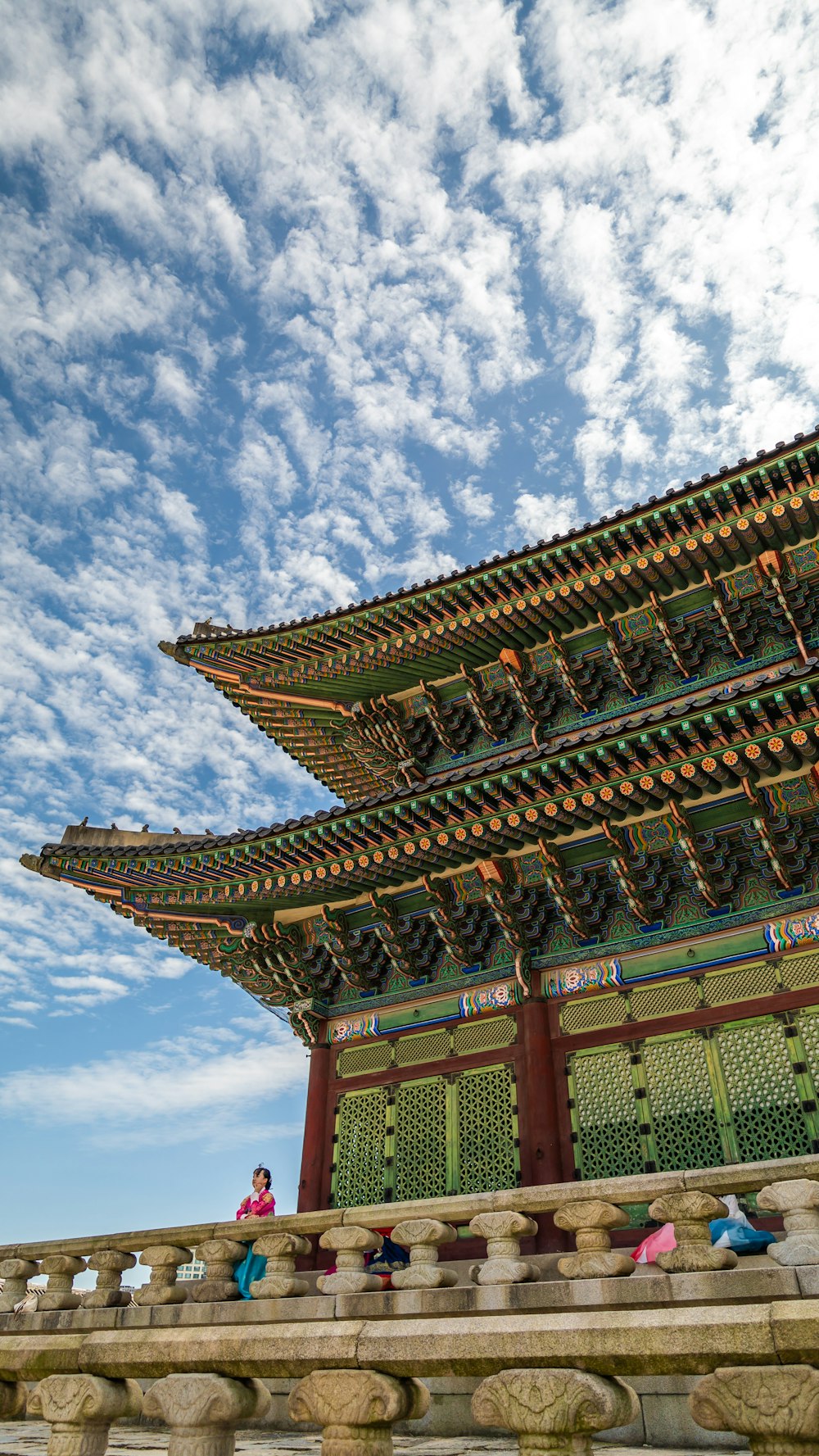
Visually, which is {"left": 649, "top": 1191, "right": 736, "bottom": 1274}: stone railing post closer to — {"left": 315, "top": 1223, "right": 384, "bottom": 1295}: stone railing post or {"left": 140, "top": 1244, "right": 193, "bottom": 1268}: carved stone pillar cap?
{"left": 315, "top": 1223, "right": 384, "bottom": 1295}: stone railing post

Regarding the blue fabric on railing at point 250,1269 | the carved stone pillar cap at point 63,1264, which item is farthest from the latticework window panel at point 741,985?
the carved stone pillar cap at point 63,1264

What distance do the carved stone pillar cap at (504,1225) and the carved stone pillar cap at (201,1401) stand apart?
2052 millimetres

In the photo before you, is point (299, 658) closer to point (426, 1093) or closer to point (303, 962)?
point (303, 962)

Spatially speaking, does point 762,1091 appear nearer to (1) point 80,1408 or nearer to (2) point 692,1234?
(2) point 692,1234

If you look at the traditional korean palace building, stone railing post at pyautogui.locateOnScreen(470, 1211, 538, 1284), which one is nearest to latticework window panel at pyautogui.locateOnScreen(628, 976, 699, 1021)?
the traditional korean palace building

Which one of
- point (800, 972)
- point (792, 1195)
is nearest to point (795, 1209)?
point (792, 1195)

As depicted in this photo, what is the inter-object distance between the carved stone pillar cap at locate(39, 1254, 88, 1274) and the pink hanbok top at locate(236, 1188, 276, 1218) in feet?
5.25

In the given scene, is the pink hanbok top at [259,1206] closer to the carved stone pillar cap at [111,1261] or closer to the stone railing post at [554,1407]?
the carved stone pillar cap at [111,1261]

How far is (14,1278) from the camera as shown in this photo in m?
9.78

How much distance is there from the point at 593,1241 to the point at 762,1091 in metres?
4.48

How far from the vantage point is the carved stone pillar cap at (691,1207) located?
19.9 feet

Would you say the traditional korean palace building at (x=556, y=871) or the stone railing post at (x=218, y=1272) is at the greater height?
the traditional korean palace building at (x=556, y=871)

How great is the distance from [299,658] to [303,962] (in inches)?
213

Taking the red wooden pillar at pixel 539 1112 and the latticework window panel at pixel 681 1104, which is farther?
the red wooden pillar at pixel 539 1112
